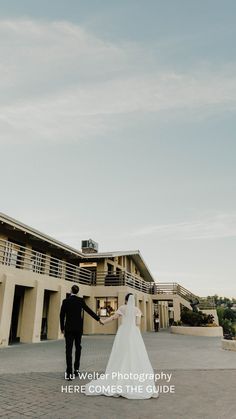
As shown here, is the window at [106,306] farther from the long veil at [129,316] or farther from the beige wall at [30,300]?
the long veil at [129,316]

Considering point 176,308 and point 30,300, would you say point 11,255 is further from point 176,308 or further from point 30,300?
point 176,308

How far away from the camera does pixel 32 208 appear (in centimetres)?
2353

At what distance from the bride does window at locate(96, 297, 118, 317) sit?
62.2 ft

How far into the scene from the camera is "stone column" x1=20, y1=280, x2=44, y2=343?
49.1 ft

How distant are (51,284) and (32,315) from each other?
2.46 m

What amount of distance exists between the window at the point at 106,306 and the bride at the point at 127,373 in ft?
62.2

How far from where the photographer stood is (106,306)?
78.8 feet

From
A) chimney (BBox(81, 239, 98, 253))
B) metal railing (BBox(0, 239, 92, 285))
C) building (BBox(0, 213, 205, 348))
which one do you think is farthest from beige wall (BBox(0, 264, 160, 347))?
chimney (BBox(81, 239, 98, 253))

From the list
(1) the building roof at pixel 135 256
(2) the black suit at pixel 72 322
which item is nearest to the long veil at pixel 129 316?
(2) the black suit at pixel 72 322

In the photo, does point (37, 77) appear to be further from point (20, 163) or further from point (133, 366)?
point (133, 366)

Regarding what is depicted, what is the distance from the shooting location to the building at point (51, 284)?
47.9ft

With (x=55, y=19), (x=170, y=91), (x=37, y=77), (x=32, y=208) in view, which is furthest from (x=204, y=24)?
(x=32, y=208)

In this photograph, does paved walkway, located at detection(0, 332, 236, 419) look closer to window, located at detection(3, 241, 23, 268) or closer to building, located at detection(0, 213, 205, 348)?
window, located at detection(3, 241, 23, 268)

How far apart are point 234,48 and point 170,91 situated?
3.23 metres
